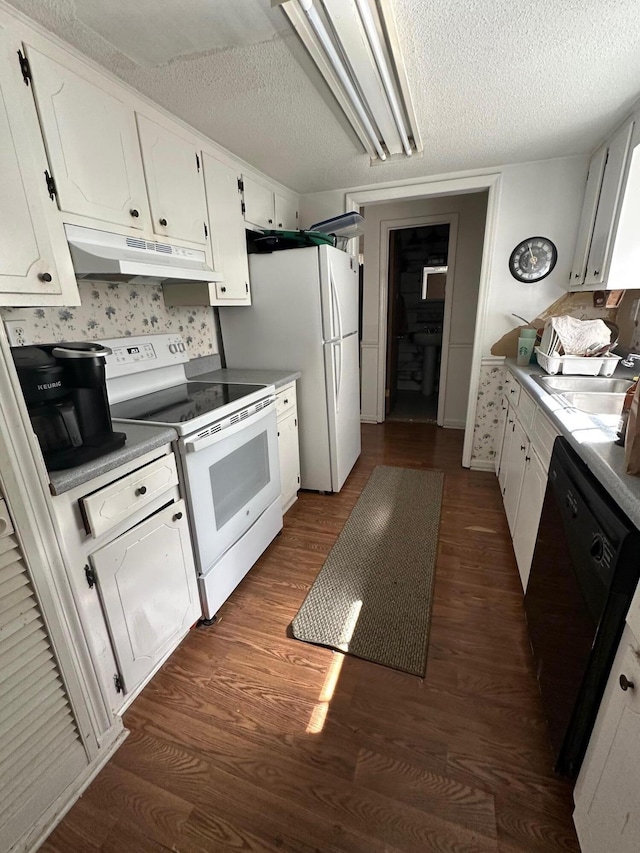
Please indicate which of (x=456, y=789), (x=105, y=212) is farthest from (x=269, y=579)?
(x=105, y=212)

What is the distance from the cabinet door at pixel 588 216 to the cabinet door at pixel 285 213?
2059 millimetres

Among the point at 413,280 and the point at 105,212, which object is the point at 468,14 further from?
the point at 413,280

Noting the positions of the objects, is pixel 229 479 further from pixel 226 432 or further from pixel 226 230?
pixel 226 230

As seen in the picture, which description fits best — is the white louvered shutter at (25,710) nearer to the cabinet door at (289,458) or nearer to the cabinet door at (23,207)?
the cabinet door at (23,207)

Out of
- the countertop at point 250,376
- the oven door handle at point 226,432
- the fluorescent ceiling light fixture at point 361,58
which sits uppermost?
the fluorescent ceiling light fixture at point 361,58

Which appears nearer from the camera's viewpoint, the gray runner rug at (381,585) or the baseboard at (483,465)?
the gray runner rug at (381,585)

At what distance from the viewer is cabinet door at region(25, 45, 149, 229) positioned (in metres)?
1.19

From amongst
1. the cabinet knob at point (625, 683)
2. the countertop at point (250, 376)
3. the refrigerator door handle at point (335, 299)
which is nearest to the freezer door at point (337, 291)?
the refrigerator door handle at point (335, 299)

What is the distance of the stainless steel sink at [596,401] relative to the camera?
1.75 meters

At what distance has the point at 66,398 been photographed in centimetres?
108

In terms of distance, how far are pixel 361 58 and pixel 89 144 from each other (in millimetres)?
1044

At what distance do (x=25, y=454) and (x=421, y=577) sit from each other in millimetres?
1759

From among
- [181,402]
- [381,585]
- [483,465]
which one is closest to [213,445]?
[181,402]

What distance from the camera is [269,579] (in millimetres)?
1927
